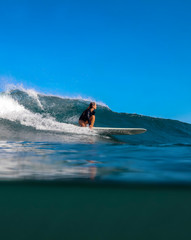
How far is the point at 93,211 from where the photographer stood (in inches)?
88.3

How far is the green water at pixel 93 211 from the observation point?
6.56ft

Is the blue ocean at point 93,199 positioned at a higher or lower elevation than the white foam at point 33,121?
lower

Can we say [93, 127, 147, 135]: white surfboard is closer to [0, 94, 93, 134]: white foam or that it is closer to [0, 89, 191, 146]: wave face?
[0, 89, 191, 146]: wave face

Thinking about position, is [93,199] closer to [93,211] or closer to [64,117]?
[93,211]

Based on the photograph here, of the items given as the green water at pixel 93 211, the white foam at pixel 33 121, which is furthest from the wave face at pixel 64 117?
the green water at pixel 93 211

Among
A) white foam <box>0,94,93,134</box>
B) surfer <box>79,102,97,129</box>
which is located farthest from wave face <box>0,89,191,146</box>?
surfer <box>79,102,97,129</box>

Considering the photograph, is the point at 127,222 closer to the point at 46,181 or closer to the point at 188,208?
the point at 188,208

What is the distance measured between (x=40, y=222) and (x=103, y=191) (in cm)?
73

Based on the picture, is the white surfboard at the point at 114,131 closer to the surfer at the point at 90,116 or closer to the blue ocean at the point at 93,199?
the surfer at the point at 90,116

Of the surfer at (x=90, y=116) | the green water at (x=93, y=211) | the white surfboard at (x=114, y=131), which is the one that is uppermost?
the surfer at (x=90, y=116)

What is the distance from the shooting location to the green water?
6.56ft

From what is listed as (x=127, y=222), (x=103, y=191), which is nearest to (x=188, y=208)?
(x=127, y=222)

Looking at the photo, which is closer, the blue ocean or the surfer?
the blue ocean

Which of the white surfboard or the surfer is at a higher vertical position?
the surfer
